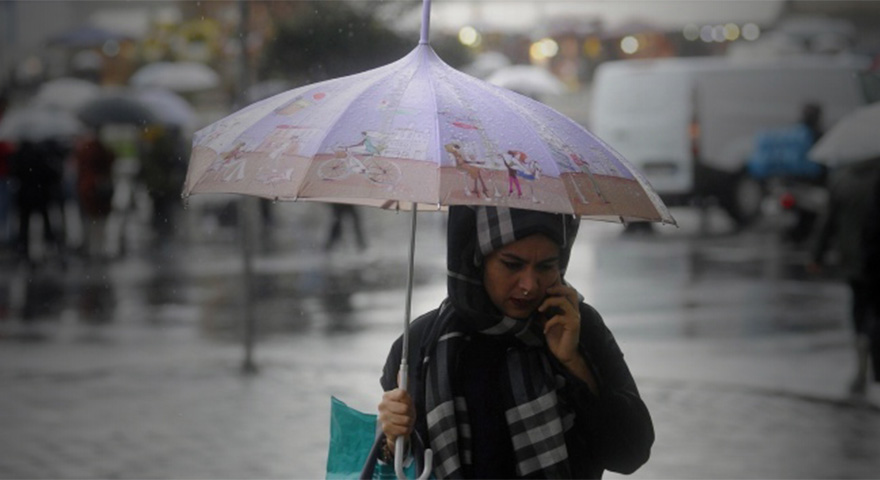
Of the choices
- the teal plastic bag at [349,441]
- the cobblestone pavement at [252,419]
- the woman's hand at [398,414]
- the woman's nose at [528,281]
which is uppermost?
the woman's nose at [528,281]

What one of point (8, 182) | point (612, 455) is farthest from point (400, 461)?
point (8, 182)

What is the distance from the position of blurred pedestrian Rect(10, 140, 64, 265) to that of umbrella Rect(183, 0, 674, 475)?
17.5 meters

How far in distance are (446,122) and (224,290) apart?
13573 mm

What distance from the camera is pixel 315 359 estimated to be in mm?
11430

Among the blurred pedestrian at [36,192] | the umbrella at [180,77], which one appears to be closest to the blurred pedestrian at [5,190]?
the blurred pedestrian at [36,192]

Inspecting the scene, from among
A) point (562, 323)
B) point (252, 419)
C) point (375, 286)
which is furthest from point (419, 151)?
point (375, 286)

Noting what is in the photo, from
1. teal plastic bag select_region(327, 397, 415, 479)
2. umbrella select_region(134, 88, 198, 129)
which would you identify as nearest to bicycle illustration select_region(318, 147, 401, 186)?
teal plastic bag select_region(327, 397, 415, 479)

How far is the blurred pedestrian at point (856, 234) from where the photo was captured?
9945mm

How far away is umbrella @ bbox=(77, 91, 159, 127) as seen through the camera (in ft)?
77.8

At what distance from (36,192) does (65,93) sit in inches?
336

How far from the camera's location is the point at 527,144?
3428mm

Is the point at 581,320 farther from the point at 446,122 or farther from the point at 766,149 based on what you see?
the point at 766,149

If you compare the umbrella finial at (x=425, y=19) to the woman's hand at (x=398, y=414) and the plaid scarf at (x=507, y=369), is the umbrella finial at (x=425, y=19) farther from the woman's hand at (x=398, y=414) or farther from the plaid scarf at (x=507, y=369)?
the woman's hand at (x=398, y=414)

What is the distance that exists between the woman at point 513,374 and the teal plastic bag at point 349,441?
17cm
